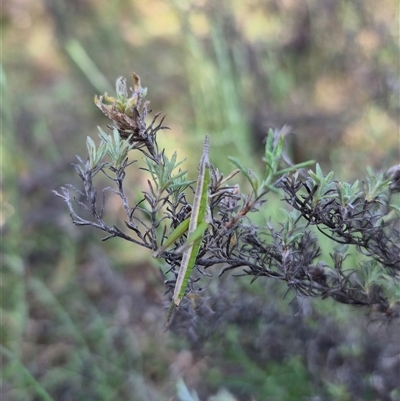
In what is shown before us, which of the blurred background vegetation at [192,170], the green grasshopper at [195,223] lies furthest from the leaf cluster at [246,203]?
the blurred background vegetation at [192,170]

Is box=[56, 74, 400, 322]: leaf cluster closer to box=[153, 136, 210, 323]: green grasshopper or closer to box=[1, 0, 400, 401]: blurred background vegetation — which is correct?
→ box=[153, 136, 210, 323]: green grasshopper

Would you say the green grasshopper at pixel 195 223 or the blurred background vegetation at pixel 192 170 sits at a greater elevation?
the blurred background vegetation at pixel 192 170

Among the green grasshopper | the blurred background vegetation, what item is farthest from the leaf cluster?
the blurred background vegetation

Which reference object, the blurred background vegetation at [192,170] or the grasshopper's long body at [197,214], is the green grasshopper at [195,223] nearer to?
the grasshopper's long body at [197,214]

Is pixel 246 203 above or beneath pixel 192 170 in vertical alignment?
beneath

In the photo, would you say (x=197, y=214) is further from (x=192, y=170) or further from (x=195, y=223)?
(x=192, y=170)

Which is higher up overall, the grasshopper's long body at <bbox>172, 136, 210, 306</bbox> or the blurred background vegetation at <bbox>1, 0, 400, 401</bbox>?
the blurred background vegetation at <bbox>1, 0, 400, 401</bbox>

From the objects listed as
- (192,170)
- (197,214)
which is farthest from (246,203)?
(192,170)

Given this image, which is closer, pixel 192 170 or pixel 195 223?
pixel 195 223

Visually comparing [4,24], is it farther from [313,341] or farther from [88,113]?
[313,341]
